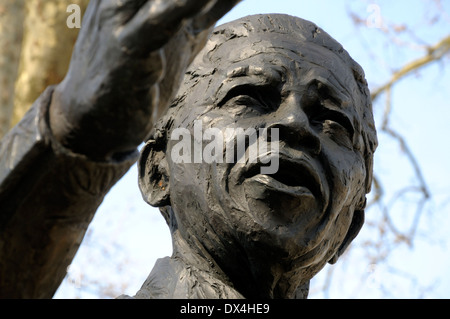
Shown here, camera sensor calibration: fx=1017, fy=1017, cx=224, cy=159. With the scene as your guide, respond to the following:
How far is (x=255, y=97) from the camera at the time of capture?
4.16m

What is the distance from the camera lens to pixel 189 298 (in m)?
3.91

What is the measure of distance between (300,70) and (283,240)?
2.50 feet

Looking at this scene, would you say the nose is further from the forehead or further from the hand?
the hand

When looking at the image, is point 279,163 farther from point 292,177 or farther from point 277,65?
point 277,65

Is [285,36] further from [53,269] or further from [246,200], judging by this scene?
[53,269]

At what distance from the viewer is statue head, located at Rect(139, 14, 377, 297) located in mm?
3875

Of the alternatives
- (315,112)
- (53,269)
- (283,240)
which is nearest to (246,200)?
(283,240)

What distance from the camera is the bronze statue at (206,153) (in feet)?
9.99

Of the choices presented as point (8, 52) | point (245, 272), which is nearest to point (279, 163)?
point (245, 272)

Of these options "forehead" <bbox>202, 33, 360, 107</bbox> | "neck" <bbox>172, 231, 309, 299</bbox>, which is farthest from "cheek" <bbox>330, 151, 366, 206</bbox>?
"neck" <bbox>172, 231, 309, 299</bbox>

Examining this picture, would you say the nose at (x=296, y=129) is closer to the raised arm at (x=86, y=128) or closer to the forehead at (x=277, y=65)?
the forehead at (x=277, y=65)

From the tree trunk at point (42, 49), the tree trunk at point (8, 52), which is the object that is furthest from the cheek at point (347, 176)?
the tree trunk at point (42, 49)

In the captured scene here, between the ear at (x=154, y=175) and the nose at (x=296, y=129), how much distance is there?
24.5 inches

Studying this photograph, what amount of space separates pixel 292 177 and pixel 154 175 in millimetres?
782
